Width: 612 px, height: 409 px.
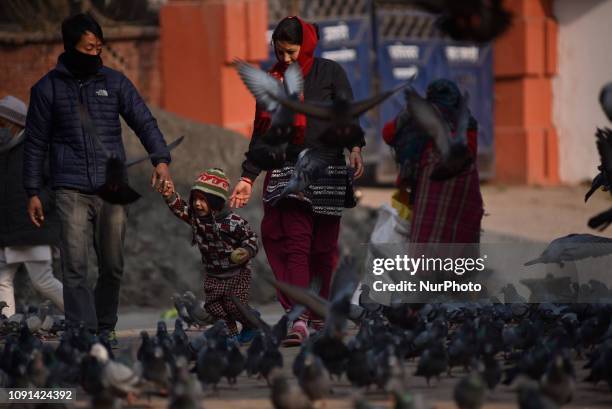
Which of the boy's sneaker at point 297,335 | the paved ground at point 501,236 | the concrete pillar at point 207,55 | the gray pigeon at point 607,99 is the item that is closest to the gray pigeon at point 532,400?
the paved ground at point 501,236

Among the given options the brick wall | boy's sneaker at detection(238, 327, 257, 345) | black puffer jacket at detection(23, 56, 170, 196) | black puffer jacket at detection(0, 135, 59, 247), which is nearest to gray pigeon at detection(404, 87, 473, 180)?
black puffer jacket at detection(23, 56, 170, 196)

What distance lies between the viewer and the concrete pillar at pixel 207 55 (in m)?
15.9

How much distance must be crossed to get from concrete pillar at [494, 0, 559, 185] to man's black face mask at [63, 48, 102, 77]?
12571 mm

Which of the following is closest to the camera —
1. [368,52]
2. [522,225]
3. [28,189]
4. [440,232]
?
[28,189]

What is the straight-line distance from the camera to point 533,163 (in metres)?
20.1

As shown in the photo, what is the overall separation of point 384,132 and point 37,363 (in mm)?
3525

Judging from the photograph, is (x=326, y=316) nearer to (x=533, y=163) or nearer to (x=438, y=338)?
(x=438, y=338)

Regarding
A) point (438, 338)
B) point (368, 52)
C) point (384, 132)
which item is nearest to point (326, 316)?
point (438, 338)

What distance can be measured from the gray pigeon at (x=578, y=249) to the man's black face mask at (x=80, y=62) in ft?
9.75

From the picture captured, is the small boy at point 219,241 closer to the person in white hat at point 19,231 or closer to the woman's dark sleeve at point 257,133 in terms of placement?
the woman's dark sleeve at point 257,133

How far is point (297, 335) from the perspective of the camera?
8.00 metres

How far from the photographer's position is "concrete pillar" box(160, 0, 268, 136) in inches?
627

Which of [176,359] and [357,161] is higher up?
[357,161]

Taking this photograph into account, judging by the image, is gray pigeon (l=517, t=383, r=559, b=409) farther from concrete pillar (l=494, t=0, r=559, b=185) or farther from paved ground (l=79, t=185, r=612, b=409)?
concrete pillar (l=494, t=0, r=559, b=185)
